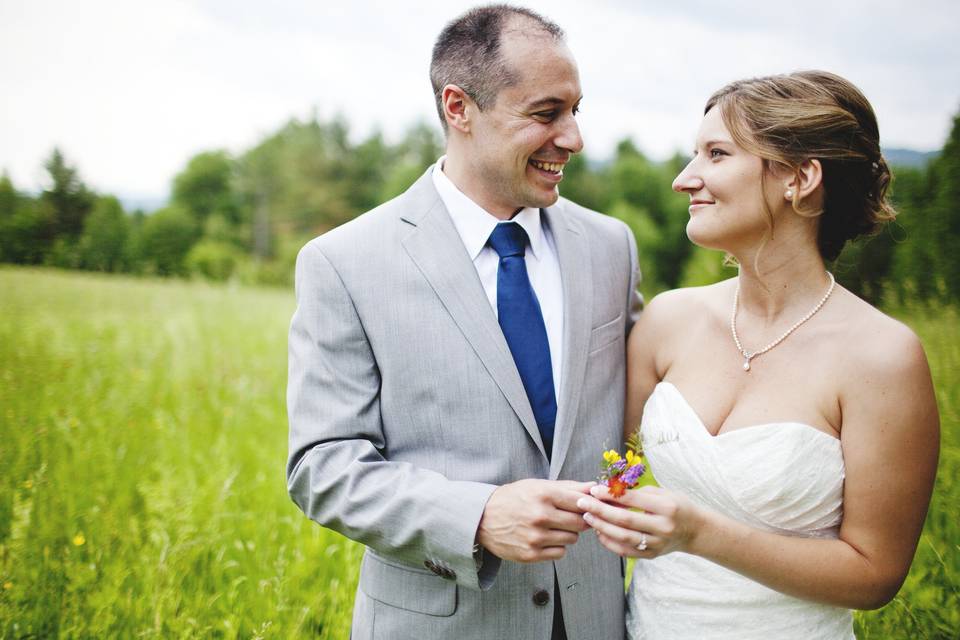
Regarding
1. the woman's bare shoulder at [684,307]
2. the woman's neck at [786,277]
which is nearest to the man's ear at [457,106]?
the woman's bare shoulder at [684,307]

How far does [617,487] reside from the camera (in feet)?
5.68

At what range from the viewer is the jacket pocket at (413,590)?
2.09 m

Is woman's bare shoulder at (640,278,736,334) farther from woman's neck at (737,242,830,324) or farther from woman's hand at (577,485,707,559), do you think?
woman's hand at (577,485,707,559)

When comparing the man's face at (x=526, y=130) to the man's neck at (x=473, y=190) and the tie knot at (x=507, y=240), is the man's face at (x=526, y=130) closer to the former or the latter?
the man's neck at (x=473, y=190)

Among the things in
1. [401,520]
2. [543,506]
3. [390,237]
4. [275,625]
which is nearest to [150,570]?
[275,625]

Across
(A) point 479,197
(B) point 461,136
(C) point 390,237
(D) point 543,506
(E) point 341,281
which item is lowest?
(D) point 543,506

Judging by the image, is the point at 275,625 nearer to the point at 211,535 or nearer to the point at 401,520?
the point at 211,535

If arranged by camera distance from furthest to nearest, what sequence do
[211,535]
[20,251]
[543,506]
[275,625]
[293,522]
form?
[20,251] → [293,522] → [211,535] → [275,625] → [543,506]

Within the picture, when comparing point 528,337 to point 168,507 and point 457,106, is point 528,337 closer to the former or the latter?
point 457,106

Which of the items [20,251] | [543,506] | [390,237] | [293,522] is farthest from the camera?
[20,251]

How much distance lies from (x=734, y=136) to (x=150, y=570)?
3257 mm

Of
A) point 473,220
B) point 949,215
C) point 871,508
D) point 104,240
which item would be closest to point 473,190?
point 473,220

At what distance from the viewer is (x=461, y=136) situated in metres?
2.57

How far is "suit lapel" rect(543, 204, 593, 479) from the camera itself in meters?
2.13
